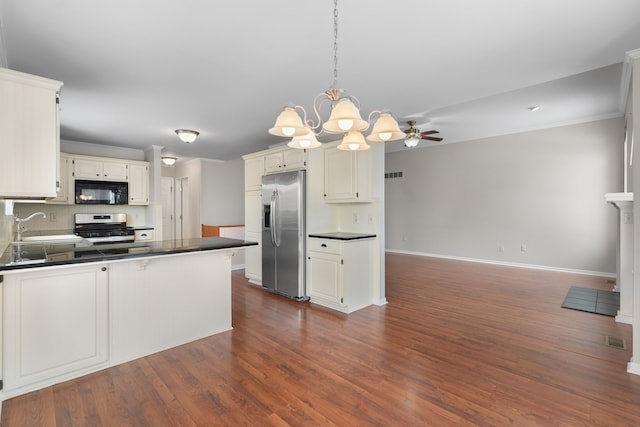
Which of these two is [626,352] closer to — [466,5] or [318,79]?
[466,5]

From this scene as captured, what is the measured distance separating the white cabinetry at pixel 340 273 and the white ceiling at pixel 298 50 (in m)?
1.69

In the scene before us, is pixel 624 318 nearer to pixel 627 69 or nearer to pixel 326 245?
pixel 627 69

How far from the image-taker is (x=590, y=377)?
2.24 metres

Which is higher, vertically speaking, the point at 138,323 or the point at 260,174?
the point at 260,174

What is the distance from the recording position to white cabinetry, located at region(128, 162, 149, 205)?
Result: 5594mm

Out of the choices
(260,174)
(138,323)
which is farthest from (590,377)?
(260,174)

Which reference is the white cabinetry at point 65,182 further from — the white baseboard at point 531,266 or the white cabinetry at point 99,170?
the white baseboard at point 531,266

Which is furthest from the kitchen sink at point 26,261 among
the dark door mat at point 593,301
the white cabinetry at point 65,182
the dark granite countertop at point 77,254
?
the dark door mat at point 593,301

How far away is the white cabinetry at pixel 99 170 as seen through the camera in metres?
5.07

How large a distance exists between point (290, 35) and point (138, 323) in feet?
8.40

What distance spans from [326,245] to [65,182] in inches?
171

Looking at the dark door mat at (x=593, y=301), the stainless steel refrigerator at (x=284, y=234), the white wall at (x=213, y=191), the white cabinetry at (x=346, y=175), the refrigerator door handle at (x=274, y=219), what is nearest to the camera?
the dark door mat at (x=593, y=301)

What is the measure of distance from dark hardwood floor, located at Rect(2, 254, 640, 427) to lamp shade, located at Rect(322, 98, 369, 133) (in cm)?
173

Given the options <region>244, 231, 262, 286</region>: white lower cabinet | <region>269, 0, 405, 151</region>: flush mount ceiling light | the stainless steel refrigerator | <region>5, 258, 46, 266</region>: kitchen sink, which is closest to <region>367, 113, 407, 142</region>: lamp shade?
<region>269, 0, 405, 151</region>: flush mount ceiling light
